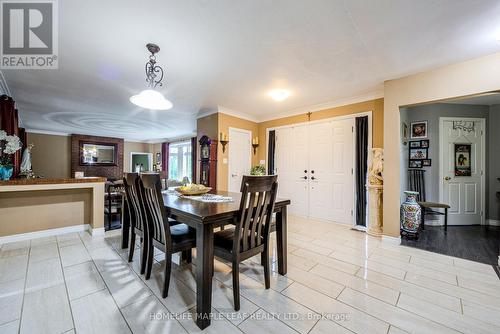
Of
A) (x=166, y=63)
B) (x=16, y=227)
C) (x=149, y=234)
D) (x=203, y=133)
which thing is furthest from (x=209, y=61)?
(x=16, y=227)

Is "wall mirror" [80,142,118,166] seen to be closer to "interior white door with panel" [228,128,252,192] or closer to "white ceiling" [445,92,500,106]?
"interior white door with panel" [228,128,252,192]

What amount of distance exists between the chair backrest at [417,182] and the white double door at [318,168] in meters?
1.52

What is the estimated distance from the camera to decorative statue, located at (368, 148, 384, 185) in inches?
128

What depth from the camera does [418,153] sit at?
4.24 meters

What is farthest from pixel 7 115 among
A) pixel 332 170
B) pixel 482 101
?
pixel 482 101

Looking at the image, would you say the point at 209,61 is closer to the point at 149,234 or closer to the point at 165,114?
the point at 149,234

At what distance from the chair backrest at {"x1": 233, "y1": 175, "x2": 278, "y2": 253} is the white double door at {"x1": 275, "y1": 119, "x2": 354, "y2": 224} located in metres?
2.61

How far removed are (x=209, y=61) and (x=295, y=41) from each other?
1.05 m

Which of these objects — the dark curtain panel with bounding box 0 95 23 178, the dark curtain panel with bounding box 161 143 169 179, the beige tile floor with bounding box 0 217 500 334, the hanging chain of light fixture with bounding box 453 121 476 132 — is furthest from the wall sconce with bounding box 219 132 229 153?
the dark curtain panel with bounding box 161 143 169 179

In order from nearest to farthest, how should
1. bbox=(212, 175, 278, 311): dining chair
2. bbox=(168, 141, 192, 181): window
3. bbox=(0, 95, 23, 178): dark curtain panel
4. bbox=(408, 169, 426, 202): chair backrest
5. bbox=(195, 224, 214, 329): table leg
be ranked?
bbox=(195, 224, 214, 329): table leg
bbox=(212, 175, 278, 311): dining chair
bbox=(0, 95, 23, 178): dark curtain panel
bbox=(408, 169, 426, 202): chair backrest
bbox=(168, 141, 192, 181): window

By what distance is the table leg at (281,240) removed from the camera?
2109 mm

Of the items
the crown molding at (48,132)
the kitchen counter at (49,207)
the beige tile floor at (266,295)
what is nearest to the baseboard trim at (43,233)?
the kitchen counter at (49,207)

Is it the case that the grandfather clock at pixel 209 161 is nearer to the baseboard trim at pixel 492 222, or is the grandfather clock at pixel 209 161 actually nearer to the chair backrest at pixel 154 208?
the chair backrest at pixel 154 208

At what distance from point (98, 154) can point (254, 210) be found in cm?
862
